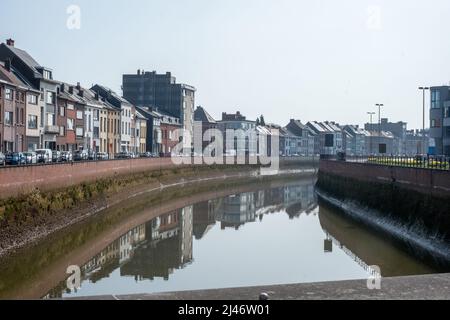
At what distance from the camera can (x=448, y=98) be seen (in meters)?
72.2

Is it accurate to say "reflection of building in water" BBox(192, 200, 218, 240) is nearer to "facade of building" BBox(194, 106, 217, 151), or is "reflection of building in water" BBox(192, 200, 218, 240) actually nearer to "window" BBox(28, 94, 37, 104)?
"window" BBox(28, 94, 37, 104)

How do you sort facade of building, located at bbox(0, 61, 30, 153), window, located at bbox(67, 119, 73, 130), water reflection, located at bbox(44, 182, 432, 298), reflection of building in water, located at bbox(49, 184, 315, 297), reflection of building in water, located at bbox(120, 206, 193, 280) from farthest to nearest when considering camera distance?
window, located at bbox(67, 119, 73, 130)
facade of building, located at bbox(0, 61, 30, 153)
reflection of building in water, located at bbox(49, 184, 315, 297)
reflection of building in water, located at bbox(120, 206, 193, 280)
water reflection, located at bbox(44, 182, 432, 298)

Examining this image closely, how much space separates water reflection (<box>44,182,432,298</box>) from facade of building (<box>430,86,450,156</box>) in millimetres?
31668

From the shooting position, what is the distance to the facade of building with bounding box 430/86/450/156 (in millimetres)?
71250

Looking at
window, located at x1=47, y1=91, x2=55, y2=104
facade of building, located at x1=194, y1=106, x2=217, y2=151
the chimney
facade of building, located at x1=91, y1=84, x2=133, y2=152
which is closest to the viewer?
the chimney

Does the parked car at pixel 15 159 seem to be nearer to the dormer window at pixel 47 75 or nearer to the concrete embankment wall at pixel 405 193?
the concrete embankment wall at pixel 405 193

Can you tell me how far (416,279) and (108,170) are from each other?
4031cm

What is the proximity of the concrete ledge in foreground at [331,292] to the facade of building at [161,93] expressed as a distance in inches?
4268

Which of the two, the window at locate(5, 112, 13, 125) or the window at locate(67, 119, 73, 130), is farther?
the window at locate(67, 119, 73, 130)

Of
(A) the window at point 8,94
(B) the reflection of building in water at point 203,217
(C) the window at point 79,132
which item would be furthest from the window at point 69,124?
(B) the reflection of building in water at point 203,217

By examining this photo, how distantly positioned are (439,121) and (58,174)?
5345 centimetres

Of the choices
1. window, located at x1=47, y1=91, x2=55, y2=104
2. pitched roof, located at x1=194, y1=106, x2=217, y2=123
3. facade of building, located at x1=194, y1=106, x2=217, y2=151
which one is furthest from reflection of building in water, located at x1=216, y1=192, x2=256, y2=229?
pitched roof, located at x1=194, y1=106, x2=217, y2=123

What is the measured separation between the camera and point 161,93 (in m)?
120
